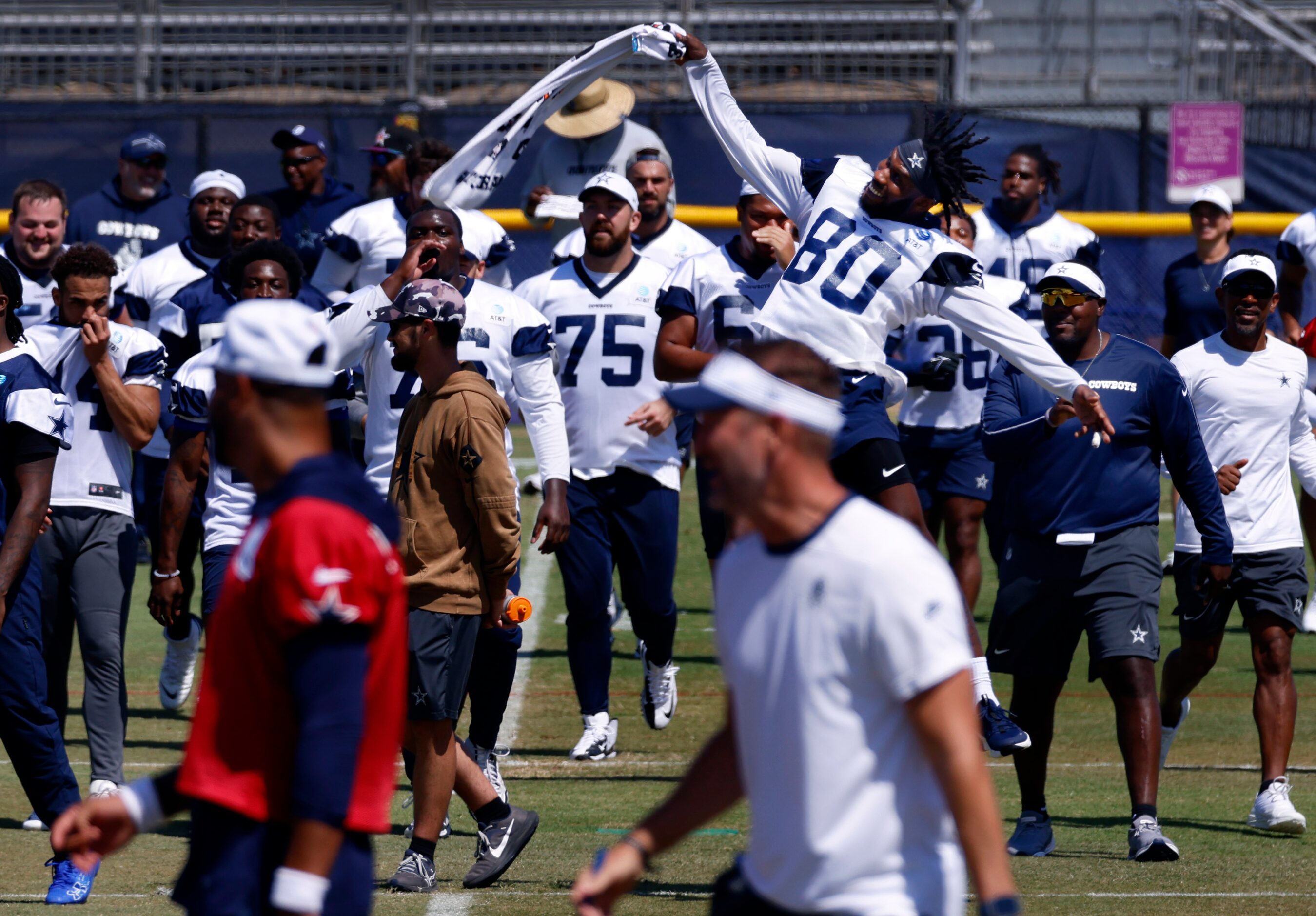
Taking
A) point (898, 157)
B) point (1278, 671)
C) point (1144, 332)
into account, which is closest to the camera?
point (898, 157)

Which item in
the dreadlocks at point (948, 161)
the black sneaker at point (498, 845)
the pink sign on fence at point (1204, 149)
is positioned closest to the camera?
the black sneaker at point (498, 845)

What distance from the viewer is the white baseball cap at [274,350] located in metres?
3.31

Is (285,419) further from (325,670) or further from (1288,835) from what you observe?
(1288,835)

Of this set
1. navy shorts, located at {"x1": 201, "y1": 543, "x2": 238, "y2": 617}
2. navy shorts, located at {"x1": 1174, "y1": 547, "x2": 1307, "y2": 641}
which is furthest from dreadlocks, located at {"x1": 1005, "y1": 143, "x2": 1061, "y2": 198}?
navy shorts, located at {"x1": 201, "y1": 543, "x2": 238, "y2": 617}

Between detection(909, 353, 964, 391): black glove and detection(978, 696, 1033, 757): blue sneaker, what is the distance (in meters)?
2.87

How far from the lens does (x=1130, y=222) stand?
16.6 m

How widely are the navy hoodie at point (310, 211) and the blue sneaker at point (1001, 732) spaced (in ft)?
18.3

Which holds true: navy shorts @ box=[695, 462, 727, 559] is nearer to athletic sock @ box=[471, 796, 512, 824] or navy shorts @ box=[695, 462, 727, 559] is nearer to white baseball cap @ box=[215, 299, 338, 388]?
athletic sock @ box=[471, 796, 512, 824]

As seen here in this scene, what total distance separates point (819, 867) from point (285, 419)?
1249 millimetres

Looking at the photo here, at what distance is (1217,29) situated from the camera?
65.9 feet

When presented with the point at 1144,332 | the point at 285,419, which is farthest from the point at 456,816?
the point at 1144,332

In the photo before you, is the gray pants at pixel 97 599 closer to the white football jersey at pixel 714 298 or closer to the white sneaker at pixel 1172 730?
the white football jersey at pixel 714 298

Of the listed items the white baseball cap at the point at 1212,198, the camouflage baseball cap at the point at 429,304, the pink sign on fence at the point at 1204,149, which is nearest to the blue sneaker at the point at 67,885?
the camouflage baseball cap at the point at 429,304

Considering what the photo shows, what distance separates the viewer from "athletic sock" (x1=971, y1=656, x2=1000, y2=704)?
735 centimetres
